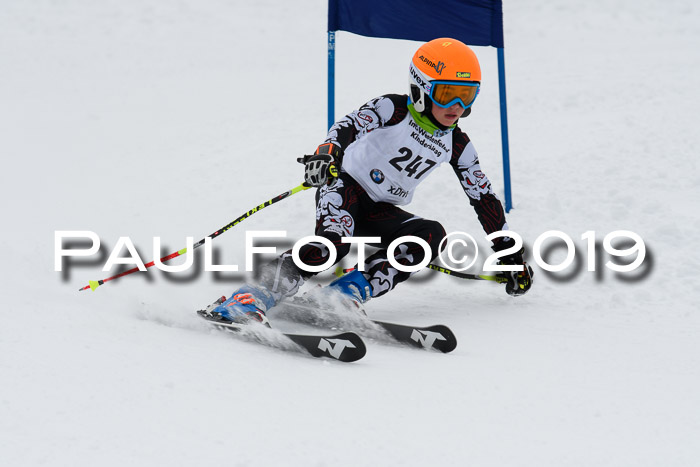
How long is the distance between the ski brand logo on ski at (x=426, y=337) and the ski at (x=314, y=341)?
0.52 metres

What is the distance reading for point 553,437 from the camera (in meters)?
2.84

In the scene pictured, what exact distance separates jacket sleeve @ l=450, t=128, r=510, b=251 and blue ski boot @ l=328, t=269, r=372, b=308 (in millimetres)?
985

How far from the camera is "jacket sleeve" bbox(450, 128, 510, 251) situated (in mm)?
4855

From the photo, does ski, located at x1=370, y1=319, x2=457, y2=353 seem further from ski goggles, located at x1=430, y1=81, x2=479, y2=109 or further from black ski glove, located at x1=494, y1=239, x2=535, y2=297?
ski goggles, located at x1=430, y1=81, x2=479, y2=109

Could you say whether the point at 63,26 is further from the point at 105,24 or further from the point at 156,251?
the point at 156,251

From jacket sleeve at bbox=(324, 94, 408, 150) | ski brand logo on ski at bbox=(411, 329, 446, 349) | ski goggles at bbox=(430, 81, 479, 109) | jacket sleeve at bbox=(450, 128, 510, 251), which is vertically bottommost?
ski brand logo on ski at bbox=(411, 329, 446, 349)

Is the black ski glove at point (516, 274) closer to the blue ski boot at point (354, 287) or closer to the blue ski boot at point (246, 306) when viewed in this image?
the blue ski boot at point (354, 287)

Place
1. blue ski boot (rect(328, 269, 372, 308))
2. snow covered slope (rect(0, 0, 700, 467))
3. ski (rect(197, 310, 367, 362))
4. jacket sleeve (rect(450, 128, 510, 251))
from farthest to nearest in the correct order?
jacket sleeve (rect(450, 128, 510, 251)) < blue ski boot (rect(328, 269, 372, 308)) < ski (rect(197, 310, 367, 362)) < snow covered slope (rect(0, 0, 700, 467))

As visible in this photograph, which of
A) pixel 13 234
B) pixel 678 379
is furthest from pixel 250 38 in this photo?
pixel 678 379

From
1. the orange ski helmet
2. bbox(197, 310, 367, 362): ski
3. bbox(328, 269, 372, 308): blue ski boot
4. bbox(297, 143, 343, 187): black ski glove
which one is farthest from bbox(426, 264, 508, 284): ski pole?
bbox(197, 310, 367, 362): ski

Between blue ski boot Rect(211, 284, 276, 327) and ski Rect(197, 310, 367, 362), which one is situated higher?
blue ski boot Rect(211, 284, 276, 327)

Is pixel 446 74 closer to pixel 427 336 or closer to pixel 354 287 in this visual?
pixel 354 287

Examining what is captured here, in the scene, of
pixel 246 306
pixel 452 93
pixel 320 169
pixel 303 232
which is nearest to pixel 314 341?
pixel 246 306

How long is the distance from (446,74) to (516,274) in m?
1.50
